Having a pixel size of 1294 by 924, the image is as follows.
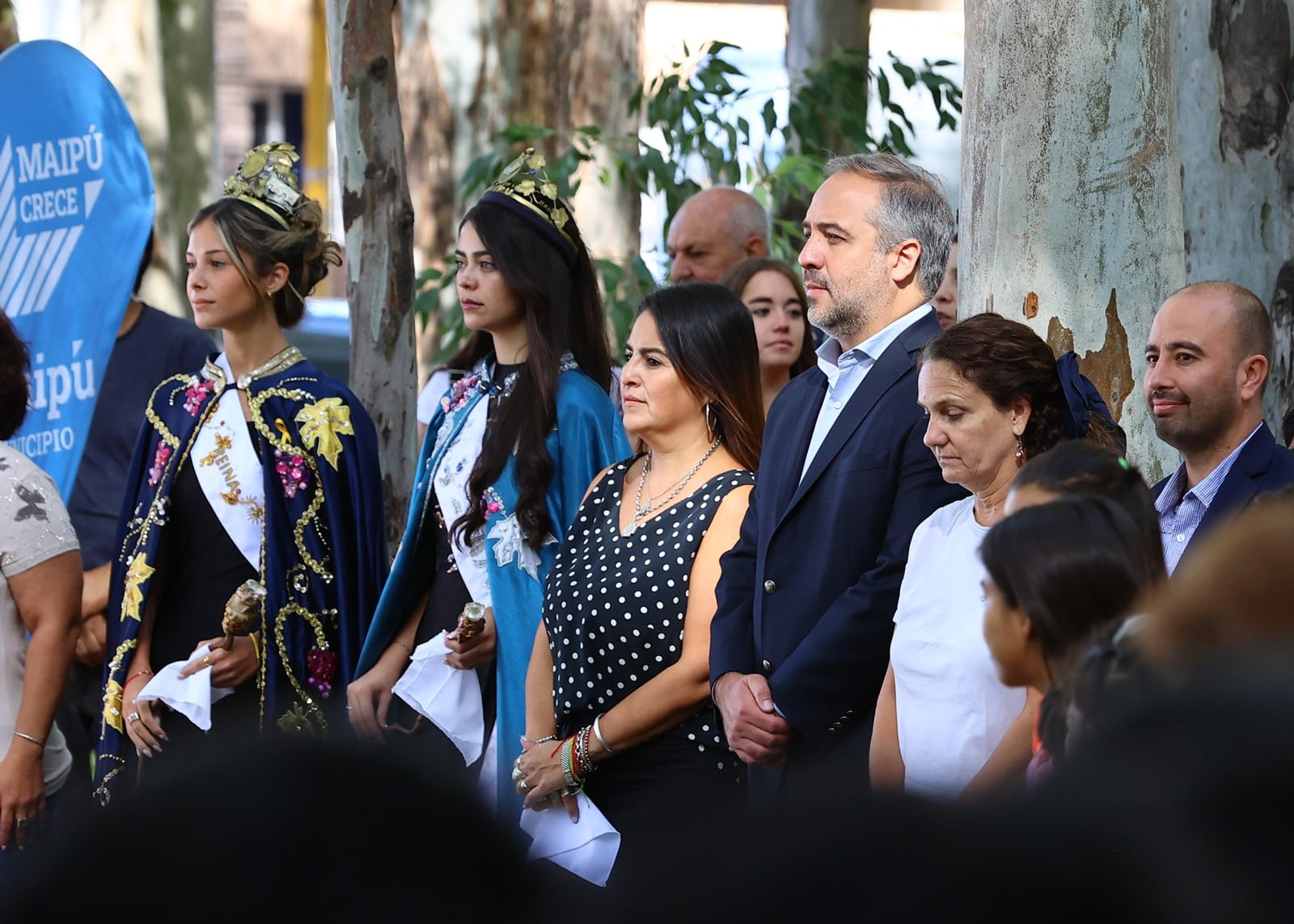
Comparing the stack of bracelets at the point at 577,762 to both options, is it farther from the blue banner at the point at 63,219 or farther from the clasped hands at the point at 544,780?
the blue banner at the point at 63,219

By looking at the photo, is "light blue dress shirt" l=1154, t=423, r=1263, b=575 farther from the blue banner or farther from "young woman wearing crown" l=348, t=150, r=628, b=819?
the blue banner

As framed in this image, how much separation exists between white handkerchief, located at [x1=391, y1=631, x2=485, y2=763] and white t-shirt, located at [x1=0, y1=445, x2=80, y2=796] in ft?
2.70

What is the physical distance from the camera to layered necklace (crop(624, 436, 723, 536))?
3.57m

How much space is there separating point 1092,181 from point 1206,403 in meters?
0.54

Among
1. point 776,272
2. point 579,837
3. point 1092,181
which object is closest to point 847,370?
point 1092,181

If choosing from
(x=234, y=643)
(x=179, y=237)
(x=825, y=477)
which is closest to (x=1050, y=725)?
A: (x=825, y=477)

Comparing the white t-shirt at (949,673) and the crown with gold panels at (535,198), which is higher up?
the crown with gold panels at (535,198)

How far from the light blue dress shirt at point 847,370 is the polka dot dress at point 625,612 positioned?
0.33 metres

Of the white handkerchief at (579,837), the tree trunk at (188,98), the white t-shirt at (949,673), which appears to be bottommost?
the white handkerchief at (579,837)

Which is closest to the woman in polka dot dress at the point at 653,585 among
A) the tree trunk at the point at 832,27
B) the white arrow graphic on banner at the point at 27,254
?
the white arrow graphic on banner at the point at 27,254

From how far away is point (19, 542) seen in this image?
367 centimetres

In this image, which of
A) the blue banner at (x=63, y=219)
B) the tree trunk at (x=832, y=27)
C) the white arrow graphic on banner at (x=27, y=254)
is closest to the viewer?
the blue banner at (x=63, y=219)

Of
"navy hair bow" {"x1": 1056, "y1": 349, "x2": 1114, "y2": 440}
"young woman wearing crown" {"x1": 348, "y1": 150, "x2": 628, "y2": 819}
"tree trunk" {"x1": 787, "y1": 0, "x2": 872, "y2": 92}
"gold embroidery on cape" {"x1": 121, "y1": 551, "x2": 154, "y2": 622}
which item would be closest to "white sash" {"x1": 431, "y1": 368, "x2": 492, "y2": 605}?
"young woman wearing crown" {"x1": 348, "y1": 150, "x2": 628, "y2": 819}

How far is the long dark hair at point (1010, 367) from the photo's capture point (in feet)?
9.50
